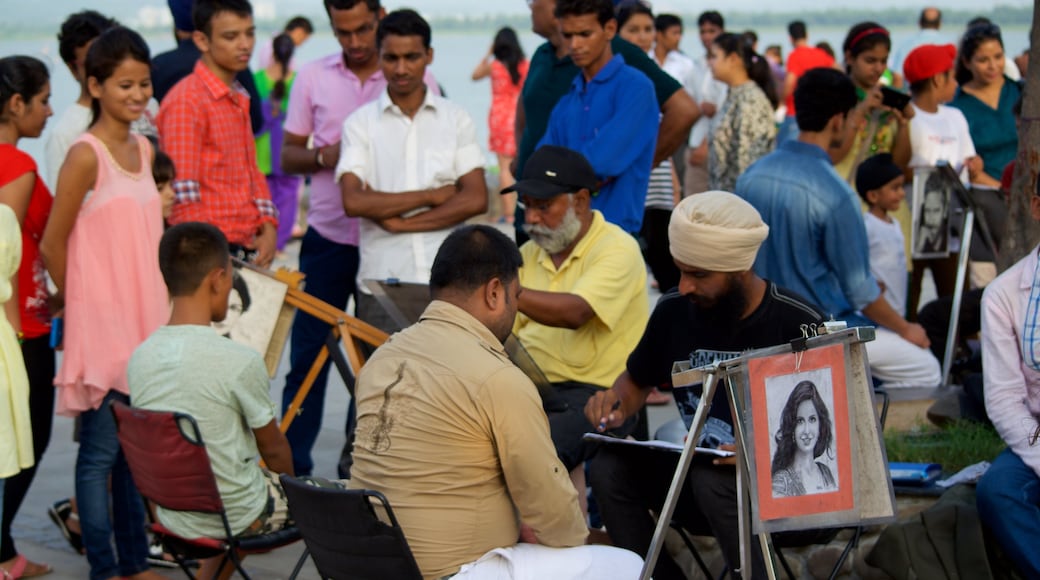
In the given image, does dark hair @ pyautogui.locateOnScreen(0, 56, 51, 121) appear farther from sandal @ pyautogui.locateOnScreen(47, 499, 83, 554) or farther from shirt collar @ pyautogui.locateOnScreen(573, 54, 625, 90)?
shirt collar @ pyautogui.locateOnScreen(573, 54, 625, 90)

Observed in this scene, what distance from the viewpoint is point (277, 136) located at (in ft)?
39.4

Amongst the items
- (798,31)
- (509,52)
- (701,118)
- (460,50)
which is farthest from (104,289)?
(460,50)

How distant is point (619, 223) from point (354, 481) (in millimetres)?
2360

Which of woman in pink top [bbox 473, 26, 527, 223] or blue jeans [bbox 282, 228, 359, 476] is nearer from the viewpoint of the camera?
blue jeans [bbox 282, 228, 359, 476]

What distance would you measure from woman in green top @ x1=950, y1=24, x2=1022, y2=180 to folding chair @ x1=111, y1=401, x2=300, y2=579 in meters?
5.30

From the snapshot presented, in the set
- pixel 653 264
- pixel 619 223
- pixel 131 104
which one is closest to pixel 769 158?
pixel 619 223

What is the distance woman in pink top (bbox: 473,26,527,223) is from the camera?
14047 millimetres

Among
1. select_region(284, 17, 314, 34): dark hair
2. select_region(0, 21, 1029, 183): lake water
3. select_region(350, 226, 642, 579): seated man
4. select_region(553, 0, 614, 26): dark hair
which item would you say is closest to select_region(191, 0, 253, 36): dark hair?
select_region(553, 0, 614, 26): dark hair

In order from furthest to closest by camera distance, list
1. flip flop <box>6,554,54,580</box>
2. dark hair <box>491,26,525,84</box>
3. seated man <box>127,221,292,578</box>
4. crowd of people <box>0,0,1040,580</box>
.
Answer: dark hair <box>491,26,525,84</box> → flip flop <box>6,554,54,580</box> → seated man <box>127,221,292,578</box> → crowd of people <box>0,0,1040,580</box>

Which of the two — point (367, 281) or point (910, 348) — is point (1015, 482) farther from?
point (367, 281)

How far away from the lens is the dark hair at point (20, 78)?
4875 millimetres

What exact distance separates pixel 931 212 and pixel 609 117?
6.88 feet

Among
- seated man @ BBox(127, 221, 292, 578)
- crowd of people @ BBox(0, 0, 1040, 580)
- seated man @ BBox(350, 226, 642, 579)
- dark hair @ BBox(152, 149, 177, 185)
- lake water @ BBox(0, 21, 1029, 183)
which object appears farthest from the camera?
lake water @ BBox(0, 21, 1029, 183)

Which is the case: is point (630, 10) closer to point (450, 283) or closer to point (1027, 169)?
point (1027, 169)
